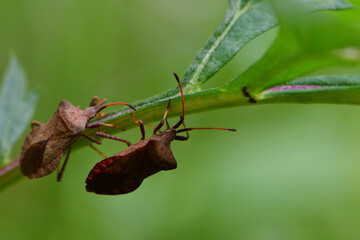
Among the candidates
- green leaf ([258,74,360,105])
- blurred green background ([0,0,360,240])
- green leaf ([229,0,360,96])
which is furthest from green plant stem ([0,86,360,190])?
blurred green background ([0,0,360,240])

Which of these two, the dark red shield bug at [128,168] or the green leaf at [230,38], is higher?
the green leaf at [230,38]

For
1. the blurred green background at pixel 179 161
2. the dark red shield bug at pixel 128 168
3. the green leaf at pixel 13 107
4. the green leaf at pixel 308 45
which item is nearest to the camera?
the green leaf at pixel 308 45

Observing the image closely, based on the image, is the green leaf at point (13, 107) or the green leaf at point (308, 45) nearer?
the green leaf at point (308, 45)

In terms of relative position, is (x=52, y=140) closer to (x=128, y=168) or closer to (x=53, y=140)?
(x=53, y=140)

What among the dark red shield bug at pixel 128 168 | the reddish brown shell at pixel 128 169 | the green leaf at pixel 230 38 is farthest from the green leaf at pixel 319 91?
the reddish brown shell at pixel 128 169

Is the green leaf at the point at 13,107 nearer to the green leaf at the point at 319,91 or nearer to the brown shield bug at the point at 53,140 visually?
the brown shield bug at the point at 53,140

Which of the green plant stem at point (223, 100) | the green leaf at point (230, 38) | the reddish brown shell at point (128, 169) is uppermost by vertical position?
the green leaf at point (230, 38)

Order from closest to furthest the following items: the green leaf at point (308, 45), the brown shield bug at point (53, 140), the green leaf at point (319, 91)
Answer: the green leaf at point (308, 45), the green leaf at point (319, 91), the brown shield bug at point (53, 140)
